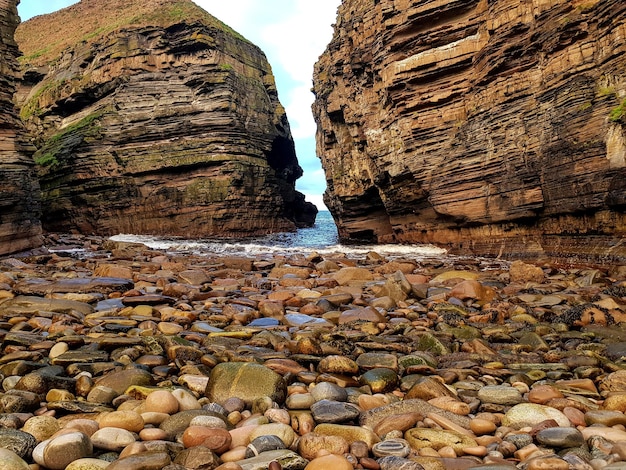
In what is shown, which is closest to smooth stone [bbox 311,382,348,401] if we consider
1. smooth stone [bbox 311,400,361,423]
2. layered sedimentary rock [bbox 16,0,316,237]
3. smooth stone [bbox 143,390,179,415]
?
smooth stone [bbox 311,400,361,423]

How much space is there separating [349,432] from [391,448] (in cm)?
31

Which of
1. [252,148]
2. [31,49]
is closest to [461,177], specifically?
[252,148]

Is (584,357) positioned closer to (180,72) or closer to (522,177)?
(522,177)

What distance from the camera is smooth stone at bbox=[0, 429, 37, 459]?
8.07ft

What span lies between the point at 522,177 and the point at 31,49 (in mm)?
67188

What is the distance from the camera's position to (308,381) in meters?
3.87

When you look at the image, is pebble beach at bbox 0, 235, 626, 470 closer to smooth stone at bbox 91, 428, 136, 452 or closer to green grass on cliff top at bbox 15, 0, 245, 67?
smooth stone at bbox 91, 428, 136, 452

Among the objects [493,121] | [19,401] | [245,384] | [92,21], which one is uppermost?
[92,21]

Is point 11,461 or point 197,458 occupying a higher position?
point 11,461

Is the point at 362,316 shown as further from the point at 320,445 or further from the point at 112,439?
the point at 112,439

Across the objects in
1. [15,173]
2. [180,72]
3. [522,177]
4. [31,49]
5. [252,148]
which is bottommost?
[522,177]

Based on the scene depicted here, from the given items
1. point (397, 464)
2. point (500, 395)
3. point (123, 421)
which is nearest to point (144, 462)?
point (123, 421)

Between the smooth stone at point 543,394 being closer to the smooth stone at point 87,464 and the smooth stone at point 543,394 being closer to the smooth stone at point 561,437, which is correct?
the smooth stone at point 561,437

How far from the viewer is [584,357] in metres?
4.59
